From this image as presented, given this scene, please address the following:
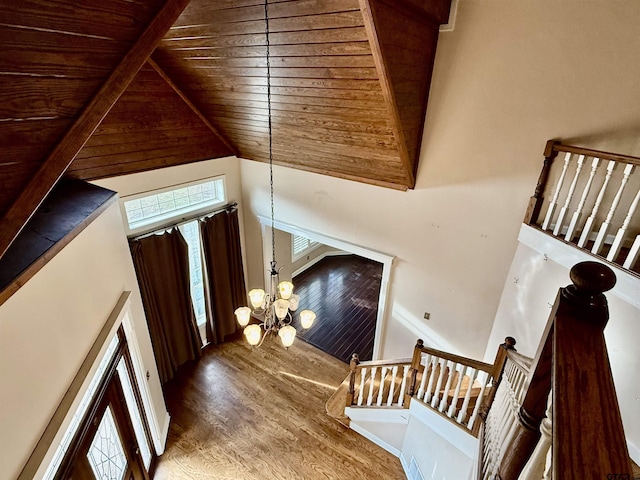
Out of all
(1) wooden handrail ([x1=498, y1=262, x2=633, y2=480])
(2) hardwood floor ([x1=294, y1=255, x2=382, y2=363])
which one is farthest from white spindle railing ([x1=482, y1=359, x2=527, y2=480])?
(2) hardwood floor ([x1=294, y1=255, x2=382, y2=363])

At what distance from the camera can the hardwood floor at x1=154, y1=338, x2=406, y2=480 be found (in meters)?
3.94

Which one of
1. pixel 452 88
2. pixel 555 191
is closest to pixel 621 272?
pixel 555 191

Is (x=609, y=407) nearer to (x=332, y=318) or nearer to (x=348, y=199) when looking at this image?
(x=348, y=199)

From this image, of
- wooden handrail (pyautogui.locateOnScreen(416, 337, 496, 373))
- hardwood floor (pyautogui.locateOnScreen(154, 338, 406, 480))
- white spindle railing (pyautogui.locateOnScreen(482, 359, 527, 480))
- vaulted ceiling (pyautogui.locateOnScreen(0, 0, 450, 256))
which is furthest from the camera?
hardwood floor (pyautogui.locateOnScreen(154, 338, 406, 480))

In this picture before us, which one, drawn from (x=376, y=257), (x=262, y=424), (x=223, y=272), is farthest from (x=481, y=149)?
(x=262, y=424)

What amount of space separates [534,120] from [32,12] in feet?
11.4

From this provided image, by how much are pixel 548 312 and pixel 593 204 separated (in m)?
1.01

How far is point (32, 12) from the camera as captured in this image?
1333 mm

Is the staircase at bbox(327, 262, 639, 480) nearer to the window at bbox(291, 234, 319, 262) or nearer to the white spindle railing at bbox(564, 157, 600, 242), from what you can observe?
the white spindle railing at bbox(564, 157, 600, 242)

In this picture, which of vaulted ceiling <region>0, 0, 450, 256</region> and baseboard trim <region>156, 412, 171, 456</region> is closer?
vaulted ceiling <region>0, 0, 450, 256</region>

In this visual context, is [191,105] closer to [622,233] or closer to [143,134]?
[143,134]

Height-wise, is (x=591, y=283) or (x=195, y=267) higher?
(x=591, y=283)

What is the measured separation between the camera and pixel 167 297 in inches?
188

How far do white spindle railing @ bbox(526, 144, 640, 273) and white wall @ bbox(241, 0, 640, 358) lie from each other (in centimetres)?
21
